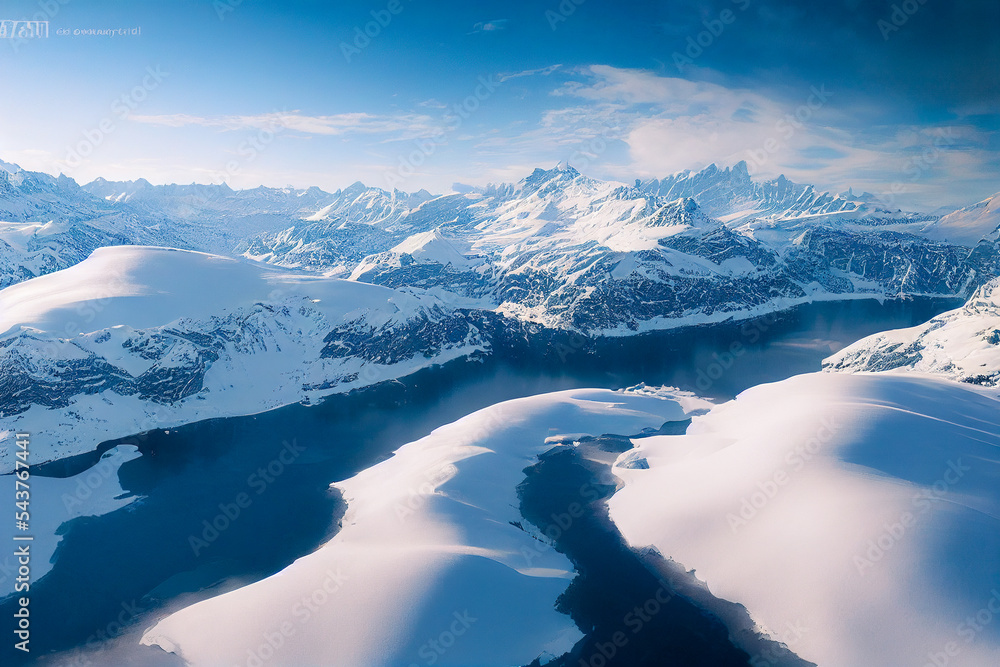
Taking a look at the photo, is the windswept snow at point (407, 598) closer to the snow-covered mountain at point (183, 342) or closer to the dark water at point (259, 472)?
the dark water at point (259, 472)

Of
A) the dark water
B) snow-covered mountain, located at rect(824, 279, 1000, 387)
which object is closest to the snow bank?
snow-covered mountain, located at rect(824, 279, 1000, 387)

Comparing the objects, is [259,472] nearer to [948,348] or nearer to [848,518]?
[848,518]

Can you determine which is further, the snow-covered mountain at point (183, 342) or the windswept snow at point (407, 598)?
the snow-covered mountain at point (183, 342)

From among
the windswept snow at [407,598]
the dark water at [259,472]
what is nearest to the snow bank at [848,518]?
the windswept snow at [407,598]

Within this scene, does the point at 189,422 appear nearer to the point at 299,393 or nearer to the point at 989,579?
the point at 299,393

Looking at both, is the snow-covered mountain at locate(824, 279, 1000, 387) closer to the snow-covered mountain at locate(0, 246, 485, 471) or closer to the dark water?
the dark water

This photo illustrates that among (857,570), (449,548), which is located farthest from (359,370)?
(857,570)
